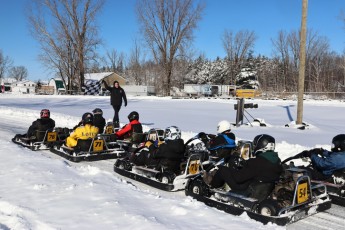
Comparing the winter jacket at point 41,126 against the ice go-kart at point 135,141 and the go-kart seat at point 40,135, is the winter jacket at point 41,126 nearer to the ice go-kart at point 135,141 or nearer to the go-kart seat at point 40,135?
the go-kart seat at point 40,135

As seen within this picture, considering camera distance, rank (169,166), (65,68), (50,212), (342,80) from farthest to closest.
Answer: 1. (342,80)
2. (65,68)
3. (169,166)
4. (50,212)

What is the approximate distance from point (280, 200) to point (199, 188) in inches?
49.4

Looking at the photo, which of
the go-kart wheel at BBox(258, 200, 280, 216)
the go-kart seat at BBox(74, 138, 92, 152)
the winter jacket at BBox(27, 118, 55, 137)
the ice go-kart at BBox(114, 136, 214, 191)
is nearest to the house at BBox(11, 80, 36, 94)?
the winter jacket at BBox(27, 118, 55, 137)

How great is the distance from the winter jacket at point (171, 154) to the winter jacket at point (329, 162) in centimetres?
225

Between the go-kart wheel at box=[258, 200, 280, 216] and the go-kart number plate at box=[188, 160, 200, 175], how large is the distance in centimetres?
177

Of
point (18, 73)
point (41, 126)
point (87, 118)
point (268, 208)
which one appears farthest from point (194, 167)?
point (18, 73)

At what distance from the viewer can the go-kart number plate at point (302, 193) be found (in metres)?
4.71

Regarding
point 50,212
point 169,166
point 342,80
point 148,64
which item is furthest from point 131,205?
point 148,64

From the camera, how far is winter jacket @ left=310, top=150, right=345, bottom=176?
5.70 meters

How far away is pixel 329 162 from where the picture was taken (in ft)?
19.0

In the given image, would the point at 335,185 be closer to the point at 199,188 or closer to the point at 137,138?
the point at 199,188

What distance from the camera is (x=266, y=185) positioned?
15.8ft

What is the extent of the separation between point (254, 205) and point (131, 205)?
159cm

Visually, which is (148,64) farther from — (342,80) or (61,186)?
(61,186)
